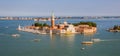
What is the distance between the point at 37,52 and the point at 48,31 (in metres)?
8.05

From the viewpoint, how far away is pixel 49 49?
10.2m

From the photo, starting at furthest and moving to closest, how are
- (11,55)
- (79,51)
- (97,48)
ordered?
(97,48) < (79,51) < (11,55)

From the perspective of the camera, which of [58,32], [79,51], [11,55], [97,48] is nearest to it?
[11,55]

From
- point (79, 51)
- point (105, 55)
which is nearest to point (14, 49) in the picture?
point (79, 51)

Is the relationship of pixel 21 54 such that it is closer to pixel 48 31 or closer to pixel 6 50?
pixel 6 50

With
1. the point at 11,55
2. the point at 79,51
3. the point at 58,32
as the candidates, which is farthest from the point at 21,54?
the point at 58,32

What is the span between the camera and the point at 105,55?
359 inches

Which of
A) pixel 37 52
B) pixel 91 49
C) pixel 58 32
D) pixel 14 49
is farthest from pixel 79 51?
pixel 58 32

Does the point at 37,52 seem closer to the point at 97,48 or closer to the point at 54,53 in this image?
the point at 54,53

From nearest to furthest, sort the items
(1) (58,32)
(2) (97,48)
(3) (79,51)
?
1. (3) (79,51)
2. (2) (97,48)
3. (1) (58,32)

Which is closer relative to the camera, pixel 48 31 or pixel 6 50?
pixel 6 50

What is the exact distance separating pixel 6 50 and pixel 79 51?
2.15m

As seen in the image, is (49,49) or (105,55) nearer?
(105,55)

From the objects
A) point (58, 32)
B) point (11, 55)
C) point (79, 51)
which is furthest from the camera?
point (58, 32)
